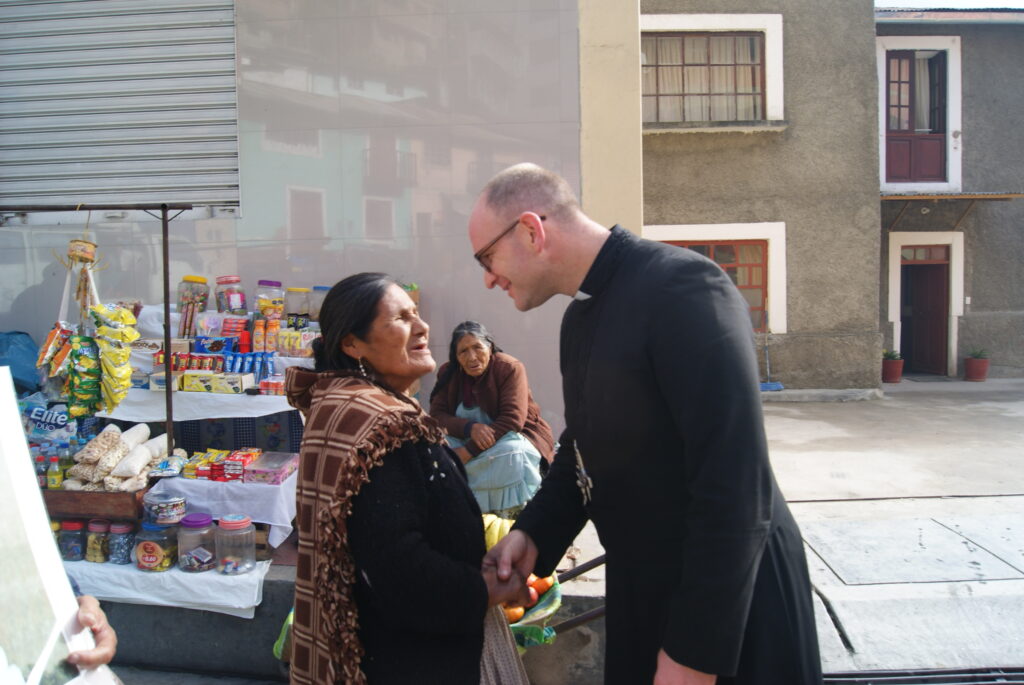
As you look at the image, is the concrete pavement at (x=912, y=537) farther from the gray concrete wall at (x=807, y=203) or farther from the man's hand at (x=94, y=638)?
the man's hand at (x=94, y=638)

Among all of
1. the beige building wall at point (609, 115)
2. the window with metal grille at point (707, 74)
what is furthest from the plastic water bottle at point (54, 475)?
the window with metal grille at point (707, 74)

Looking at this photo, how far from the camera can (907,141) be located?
12344 mm

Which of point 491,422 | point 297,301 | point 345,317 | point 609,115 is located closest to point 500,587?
point 345,317

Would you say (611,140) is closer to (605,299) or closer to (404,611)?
(605,299)

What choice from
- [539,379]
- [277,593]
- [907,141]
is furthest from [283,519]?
[907,141]

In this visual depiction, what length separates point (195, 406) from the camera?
435 centimetres

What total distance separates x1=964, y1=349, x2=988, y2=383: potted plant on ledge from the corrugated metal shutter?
12.4 m

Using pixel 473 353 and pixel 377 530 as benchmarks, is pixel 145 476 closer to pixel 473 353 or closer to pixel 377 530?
pixel 473 353

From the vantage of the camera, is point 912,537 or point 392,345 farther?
point 912,537

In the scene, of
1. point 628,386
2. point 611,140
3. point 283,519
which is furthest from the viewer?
point 611,140

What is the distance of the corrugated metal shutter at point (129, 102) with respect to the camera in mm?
5297

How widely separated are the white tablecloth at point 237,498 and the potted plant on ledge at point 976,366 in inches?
492

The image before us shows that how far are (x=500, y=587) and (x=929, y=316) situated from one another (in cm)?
1414

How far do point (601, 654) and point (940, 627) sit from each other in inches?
65.1
